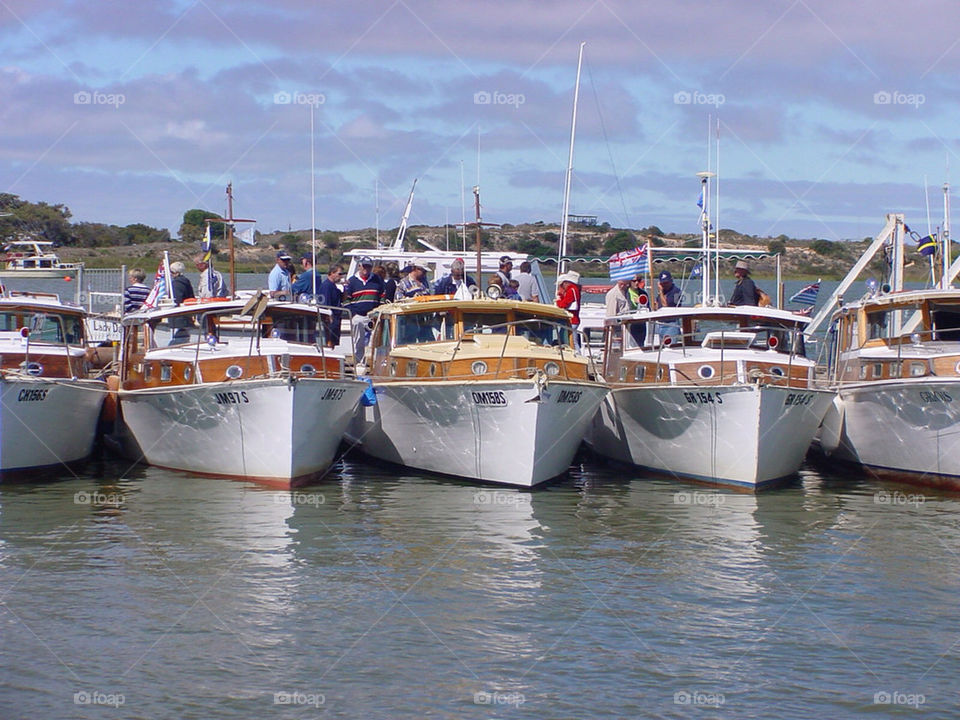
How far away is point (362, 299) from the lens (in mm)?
24953

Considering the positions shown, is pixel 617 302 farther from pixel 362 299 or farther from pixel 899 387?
pixel 899 387

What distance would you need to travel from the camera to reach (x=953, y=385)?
732 inches

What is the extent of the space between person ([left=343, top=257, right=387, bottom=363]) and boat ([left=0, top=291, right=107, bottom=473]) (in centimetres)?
489

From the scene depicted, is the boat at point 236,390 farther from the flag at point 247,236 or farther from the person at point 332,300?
the flag at point 247,236

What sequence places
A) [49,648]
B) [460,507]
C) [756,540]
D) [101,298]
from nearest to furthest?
[49,648] → [756,540] → [460,507] → [101,298]

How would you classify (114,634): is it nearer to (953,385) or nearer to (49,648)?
(49,648)

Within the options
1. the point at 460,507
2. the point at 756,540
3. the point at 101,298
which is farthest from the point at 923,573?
the point at 101,298

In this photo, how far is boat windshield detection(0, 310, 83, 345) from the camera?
70.6 feet

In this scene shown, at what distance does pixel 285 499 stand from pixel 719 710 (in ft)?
31.1

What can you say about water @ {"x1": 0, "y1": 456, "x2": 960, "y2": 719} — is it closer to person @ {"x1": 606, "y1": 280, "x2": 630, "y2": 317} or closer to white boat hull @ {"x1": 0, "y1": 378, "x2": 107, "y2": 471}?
white boat hull @ {"x1": 0, "y1": 378, "x2": 107, "y2": 471}

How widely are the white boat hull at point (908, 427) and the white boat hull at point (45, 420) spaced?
12.4 meters

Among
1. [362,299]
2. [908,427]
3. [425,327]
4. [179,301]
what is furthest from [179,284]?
[908,427]

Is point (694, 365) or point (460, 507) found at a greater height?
point (694, 365)

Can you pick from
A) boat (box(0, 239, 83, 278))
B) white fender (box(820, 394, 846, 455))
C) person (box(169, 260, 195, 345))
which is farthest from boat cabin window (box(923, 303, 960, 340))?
boat (box(0, 239, 83, 278))
